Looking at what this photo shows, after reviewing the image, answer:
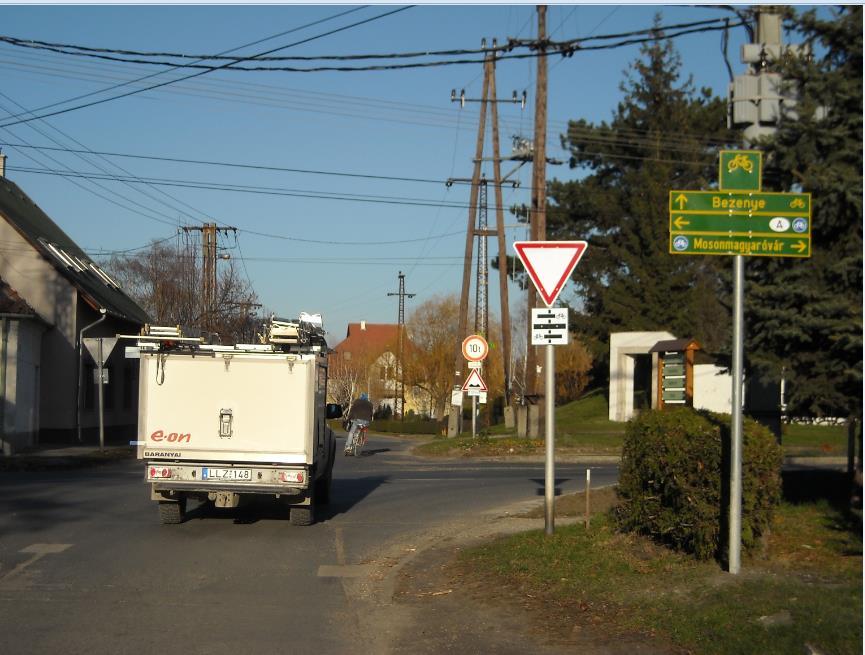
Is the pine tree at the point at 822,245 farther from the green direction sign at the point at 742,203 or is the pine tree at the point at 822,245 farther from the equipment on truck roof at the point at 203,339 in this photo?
the equipment on truck roof at the point at 203,339

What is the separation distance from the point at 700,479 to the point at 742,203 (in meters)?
2.44

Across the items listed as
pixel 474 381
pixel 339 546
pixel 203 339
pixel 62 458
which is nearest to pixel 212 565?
pixel 339 546

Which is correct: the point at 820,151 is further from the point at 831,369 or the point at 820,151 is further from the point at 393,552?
the point at 393,552

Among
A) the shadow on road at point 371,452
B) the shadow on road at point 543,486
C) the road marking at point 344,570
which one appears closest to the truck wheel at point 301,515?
the road marking at point 344,570

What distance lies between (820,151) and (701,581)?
401 centimetres

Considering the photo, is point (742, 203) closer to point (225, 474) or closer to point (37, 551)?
point (225, 474)

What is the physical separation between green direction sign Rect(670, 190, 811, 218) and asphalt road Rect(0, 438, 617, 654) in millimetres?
4222

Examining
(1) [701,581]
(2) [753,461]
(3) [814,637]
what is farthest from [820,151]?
(3) [814,637]

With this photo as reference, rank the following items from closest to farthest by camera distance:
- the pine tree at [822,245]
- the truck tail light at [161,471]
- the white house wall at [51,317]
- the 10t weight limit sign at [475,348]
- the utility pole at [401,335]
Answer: the pine tree at [822,245]
the truck tail light at [161,471]
the 10t weight limit sign at [475,348]
the white house wall at [51,317]
the utility pole at [401,335]

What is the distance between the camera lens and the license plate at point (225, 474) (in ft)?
42.3

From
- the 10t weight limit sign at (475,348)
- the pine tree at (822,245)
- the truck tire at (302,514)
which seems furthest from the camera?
the 10t weight limit sign at (475,348)

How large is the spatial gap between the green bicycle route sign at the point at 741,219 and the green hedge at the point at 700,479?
1.67 m

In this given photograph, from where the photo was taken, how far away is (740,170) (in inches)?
337

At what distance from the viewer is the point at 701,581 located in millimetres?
8383
